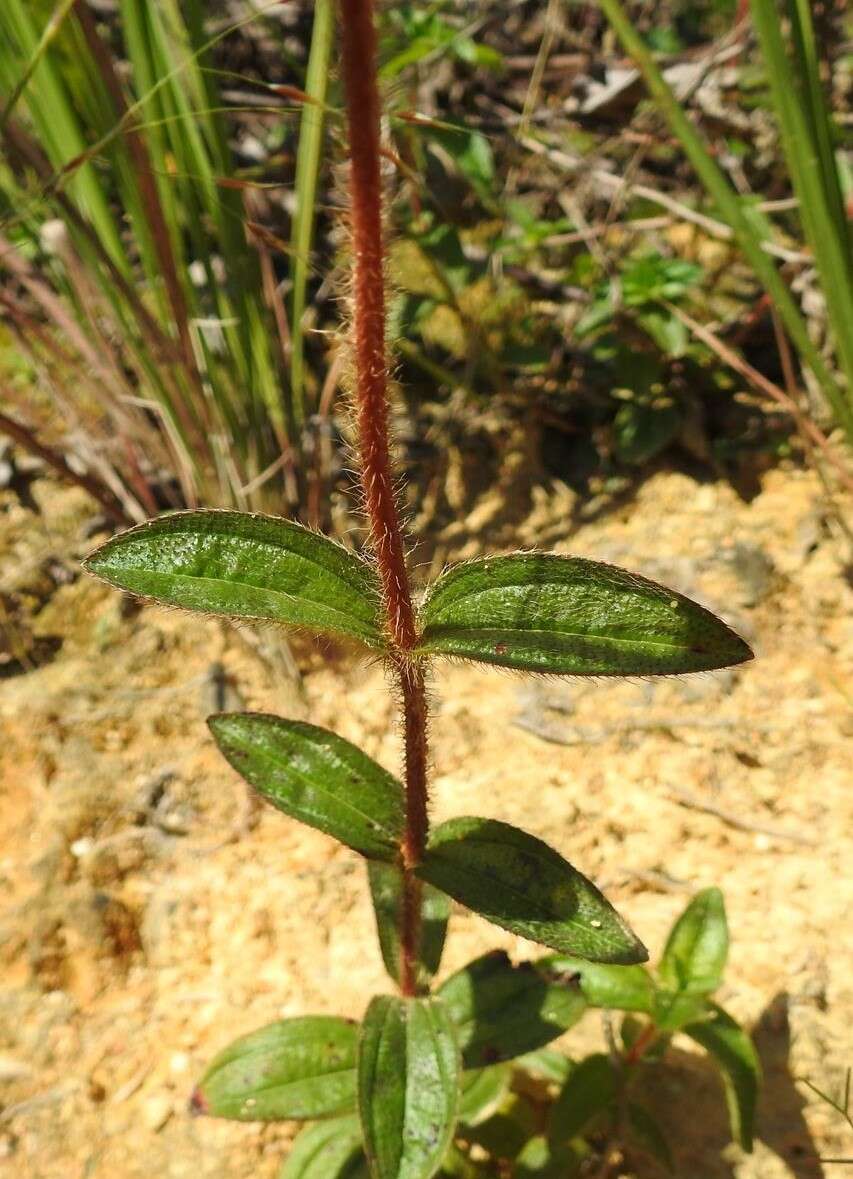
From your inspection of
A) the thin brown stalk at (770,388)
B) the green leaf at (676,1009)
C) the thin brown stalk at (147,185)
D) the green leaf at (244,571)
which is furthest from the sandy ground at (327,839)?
the green leaf at (244,571)

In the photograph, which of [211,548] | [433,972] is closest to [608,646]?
[211,548]

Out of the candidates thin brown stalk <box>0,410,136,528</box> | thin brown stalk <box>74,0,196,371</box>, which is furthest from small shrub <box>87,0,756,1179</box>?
thin brown stalk <box>74,0,196,371</box>

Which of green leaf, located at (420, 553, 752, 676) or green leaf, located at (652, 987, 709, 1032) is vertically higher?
green leaf, located at (420, 553, 752, 676)

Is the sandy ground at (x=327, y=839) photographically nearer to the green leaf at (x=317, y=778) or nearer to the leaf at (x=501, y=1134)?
the leaf at (x=501, y=1134)

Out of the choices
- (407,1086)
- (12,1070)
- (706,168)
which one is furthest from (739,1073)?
(706,168)

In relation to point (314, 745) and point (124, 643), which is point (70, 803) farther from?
point (314, 745)

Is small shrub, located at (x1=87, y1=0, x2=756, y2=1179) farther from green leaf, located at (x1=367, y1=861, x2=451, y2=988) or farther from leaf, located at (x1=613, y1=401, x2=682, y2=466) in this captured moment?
leaf, located at (x1=613, y1=401, x2=682, y2=466)

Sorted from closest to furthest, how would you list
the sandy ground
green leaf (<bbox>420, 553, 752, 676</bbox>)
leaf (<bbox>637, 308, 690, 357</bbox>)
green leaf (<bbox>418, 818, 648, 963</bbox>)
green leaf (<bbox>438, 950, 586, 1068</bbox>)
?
green leaf (<bbox>420, 553, 752, 676</bbox>)
green leaf (<bbox>418, 818, 648, 963</bbox>)
green leaf (<bbox>438, 950, 586, 1068</bbox>)
the sandy ground
leaf (<bbox>637, 308, 690, 357</bbox>)

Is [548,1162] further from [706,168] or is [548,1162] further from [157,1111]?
[706,168]
